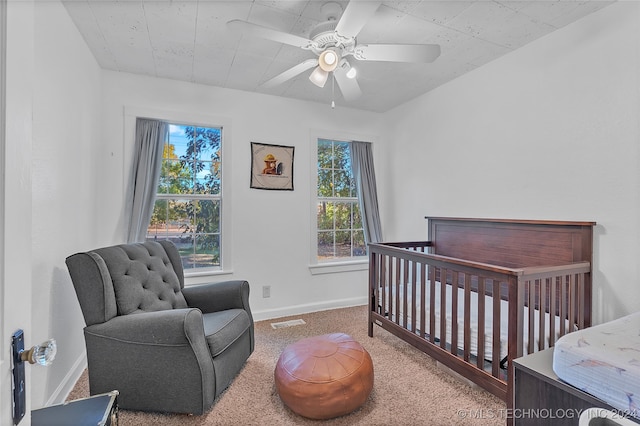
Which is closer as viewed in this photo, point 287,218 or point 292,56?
point 292,56

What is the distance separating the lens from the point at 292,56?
103 inches

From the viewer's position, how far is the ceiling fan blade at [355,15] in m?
1.43

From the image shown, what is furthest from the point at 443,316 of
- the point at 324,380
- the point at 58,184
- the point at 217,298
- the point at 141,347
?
the point at 58,184

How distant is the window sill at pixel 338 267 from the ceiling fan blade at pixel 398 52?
2.39m

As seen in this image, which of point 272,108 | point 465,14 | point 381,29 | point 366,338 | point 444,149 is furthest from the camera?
point 272,108

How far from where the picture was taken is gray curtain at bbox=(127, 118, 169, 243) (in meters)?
2.84

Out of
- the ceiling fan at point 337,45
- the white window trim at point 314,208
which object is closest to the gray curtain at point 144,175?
the white window trim at point 314,208

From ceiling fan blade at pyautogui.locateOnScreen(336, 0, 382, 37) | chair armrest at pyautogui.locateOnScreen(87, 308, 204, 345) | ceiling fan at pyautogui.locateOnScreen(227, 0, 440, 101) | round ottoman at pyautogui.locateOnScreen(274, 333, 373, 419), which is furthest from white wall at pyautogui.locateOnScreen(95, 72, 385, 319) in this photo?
ceiling fan blade at pyautogui.locateOnScreen(336, 0, 382, 37)

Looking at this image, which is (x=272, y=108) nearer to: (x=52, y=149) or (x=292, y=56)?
(x=292, y=56)

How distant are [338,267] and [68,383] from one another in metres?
2.60

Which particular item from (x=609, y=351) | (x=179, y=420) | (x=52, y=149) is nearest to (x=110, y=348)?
(x=179, y=420)

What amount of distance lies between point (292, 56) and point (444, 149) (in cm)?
179

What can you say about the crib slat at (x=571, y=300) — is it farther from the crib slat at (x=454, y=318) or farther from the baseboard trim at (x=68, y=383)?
the baseboard trim at (x=68, y=383)

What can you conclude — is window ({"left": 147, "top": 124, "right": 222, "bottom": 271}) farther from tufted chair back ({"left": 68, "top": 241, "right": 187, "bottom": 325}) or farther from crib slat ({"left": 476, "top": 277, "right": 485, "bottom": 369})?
crib slat ({"left": 476, "top": 277, "right": 485, "bottom": 369})
